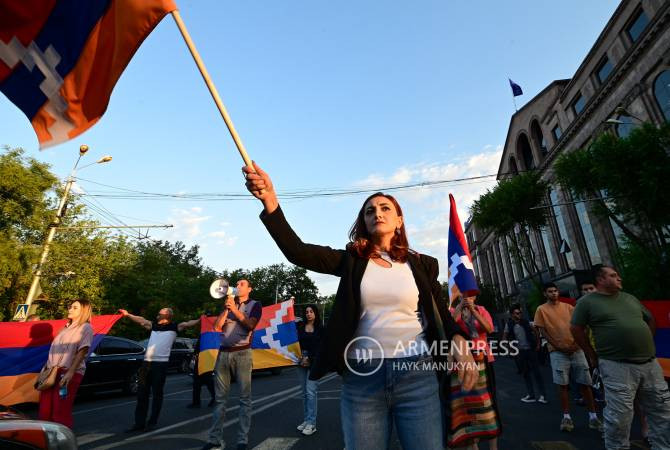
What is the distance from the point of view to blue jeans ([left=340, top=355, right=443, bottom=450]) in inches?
71.8

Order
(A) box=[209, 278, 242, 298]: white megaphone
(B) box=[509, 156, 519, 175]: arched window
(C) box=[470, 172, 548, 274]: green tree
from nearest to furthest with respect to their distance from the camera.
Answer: (A) box=[209, 278, 242, 298]: white megaphone < (C) box=[470, 172, 548, 274]: green tree < (B) box=[509, 156, 519, 175]: arched window

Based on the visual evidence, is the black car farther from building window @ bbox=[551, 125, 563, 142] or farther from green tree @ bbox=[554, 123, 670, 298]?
building window @ bbox=[551, 125, 563, 142]

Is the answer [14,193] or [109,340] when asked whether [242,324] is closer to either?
[109,340]

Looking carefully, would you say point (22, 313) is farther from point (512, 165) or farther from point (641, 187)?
point (512, 165)

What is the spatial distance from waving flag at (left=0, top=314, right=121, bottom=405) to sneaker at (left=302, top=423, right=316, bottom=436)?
352 cm

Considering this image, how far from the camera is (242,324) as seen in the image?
16.7 ft

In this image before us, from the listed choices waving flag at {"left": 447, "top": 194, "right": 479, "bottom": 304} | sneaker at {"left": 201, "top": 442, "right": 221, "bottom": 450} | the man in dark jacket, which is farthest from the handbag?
the man in dark jacket

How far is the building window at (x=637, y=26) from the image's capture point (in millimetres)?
22172

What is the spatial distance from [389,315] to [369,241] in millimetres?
472

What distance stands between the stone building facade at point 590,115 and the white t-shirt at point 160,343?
1423 cm

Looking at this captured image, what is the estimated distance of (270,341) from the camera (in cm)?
866

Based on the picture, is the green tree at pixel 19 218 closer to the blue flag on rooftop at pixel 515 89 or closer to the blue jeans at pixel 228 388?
the blue jeans at pixel 228 388

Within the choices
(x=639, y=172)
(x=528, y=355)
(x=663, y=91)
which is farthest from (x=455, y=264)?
(x=663, y=91)

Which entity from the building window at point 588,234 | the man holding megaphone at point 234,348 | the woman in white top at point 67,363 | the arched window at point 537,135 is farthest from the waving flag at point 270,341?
the arched window at point 537,135
